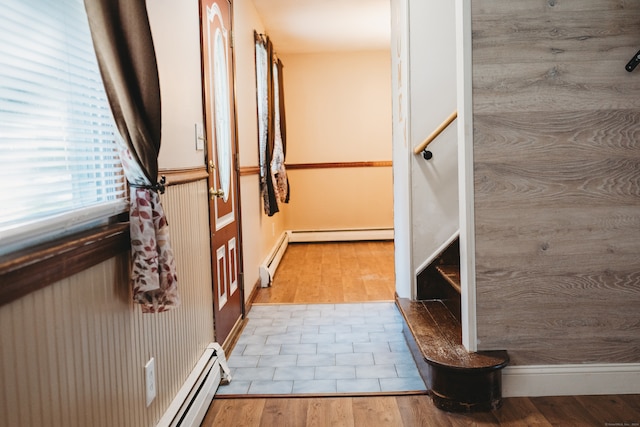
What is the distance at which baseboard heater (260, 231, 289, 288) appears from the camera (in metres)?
4.94

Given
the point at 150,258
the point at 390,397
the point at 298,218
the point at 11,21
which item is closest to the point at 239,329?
the point at 390,397

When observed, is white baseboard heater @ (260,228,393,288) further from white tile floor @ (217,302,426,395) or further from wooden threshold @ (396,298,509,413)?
wooden threshold @ (396,298,509,413)

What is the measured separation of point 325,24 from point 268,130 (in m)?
1.31

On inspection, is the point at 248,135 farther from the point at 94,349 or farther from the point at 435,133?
the point at 94,349

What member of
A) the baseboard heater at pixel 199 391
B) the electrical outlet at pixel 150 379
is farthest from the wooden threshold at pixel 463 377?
the electrical outlet at pixel 150 379

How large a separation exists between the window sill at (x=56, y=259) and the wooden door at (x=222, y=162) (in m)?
1.45

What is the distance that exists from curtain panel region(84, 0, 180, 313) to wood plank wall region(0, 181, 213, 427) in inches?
3.3

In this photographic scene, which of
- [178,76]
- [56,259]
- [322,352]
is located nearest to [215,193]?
[178,76]

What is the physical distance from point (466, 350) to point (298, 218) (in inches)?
199

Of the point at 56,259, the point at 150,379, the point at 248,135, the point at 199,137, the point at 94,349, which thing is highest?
the point at 248,135

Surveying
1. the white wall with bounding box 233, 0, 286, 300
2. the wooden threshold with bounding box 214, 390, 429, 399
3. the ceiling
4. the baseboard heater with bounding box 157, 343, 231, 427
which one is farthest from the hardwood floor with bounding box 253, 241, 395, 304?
the ceiling

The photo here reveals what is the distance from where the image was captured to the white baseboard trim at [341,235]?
7344 mm

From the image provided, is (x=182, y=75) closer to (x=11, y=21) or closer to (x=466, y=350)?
(x=11, y=21)

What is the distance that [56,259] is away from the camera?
1.26 meters
